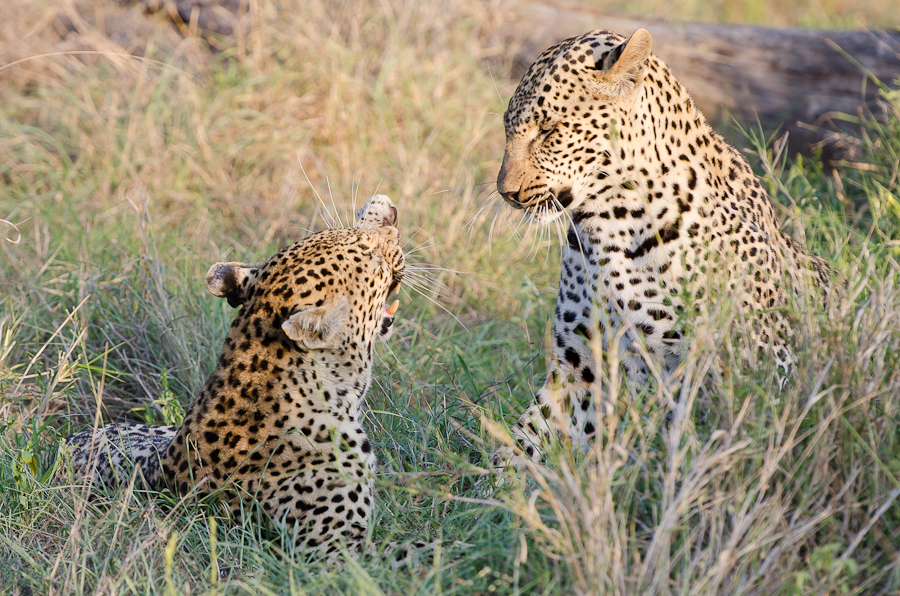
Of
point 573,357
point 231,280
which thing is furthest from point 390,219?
point 573,357

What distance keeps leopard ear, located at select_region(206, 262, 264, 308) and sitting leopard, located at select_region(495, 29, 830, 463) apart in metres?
1.33

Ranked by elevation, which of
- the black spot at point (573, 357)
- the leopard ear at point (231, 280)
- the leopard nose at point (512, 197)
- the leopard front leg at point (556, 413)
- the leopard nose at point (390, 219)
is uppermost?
the leopard nose at point (512, 197)

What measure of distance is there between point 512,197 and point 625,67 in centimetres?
83

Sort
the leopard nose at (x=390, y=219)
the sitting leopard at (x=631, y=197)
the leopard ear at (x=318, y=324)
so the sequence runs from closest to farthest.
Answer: the leopard ear at (x=318, y=324), the sitting leopard at (x=631, y=197), the leopard nose at (x=390, y=219)

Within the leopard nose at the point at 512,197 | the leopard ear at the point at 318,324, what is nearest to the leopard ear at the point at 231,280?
the leopard ear at the point at 318,324

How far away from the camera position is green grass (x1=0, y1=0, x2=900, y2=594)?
3.45 metres

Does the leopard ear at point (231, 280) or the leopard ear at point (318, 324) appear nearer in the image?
the leopard ear at point (318, 324)

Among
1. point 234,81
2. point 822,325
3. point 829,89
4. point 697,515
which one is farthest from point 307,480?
point 829,89

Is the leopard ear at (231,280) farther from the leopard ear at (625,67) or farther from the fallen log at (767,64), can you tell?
the fallen log at (767,64)

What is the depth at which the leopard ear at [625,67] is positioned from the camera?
14.5 ft

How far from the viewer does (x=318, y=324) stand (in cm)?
420

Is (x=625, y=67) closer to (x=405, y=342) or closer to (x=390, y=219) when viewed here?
(x=390, y=219)

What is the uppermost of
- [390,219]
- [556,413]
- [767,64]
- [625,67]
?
[625,67]

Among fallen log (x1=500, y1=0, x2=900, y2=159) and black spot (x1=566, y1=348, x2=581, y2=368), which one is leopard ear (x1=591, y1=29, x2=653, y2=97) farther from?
fallen log (x1=500, y1=0, x2=900, y2=159)
